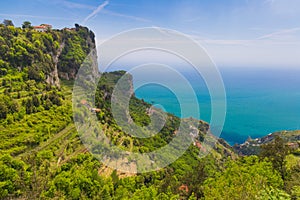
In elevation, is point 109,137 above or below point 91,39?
below

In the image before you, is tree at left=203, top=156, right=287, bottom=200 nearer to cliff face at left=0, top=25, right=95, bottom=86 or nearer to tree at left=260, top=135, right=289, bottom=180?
tree at left=260, top=135, right=289, bottom=180

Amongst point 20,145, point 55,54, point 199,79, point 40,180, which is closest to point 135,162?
point 20,145

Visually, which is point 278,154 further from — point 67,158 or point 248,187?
point 67,158

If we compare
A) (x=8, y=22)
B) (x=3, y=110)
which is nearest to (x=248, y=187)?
(x=3, y=110)

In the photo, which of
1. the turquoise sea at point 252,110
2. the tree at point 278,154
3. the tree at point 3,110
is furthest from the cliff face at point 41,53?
the tree at point 278,154

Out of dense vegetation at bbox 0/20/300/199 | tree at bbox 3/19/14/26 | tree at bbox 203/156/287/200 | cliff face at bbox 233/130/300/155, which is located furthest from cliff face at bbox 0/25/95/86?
cliff face at bbox 233/130/300/155

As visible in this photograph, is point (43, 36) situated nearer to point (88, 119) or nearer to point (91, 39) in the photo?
point (91, 39)

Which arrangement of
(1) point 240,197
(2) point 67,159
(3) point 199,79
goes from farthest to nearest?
1. (2) point 67,159
2. (1) point 240,197
3. (3) point 199,79
